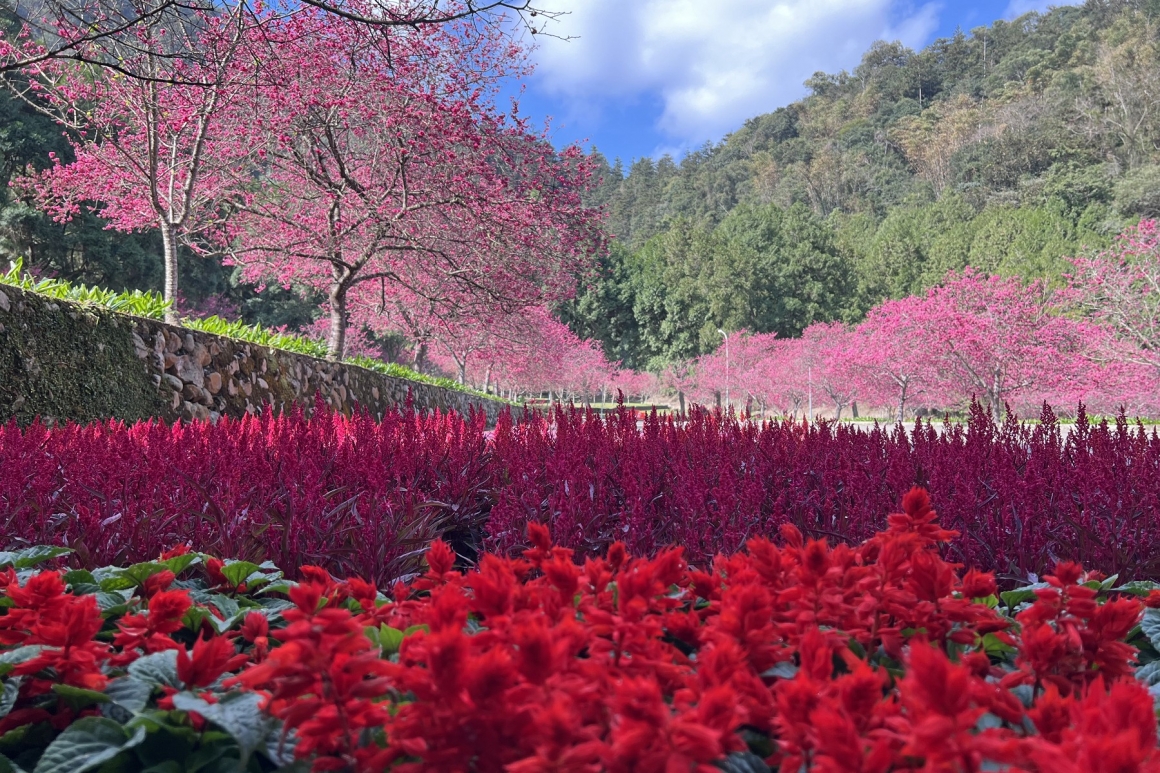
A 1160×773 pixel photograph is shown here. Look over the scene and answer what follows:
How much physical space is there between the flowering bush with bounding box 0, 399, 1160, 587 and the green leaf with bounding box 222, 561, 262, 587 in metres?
0.64

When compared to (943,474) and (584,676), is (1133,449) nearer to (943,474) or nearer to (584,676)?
(943,474)

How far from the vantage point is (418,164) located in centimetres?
1165

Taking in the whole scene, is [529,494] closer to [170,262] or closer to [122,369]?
[122,369]

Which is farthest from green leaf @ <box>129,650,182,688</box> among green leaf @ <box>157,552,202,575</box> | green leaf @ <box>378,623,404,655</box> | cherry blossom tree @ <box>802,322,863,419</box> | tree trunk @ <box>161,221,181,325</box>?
cherry blossom tree @ <box>802,322,863,419</box>

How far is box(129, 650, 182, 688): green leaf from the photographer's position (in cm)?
112

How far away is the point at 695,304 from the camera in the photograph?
169 ft

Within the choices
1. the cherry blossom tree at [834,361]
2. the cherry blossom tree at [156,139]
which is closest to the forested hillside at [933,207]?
Answer: the cherry blossom tree at [834,361]

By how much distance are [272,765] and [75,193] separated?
14196mm

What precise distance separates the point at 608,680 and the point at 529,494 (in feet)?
8.41

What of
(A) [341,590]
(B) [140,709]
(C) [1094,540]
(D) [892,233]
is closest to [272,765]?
(B) [140,709]

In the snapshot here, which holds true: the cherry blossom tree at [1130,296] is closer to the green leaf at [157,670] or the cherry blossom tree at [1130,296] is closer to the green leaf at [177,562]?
the green leaf at [177,562]

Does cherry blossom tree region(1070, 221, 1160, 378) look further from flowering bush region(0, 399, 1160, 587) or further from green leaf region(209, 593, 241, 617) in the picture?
green leaf region(209, 593, 241, 617)

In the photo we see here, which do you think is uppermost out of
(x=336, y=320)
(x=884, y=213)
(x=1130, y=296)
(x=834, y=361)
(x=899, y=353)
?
(x=884, y=213)

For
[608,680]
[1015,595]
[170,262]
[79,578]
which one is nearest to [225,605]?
[79,578]
